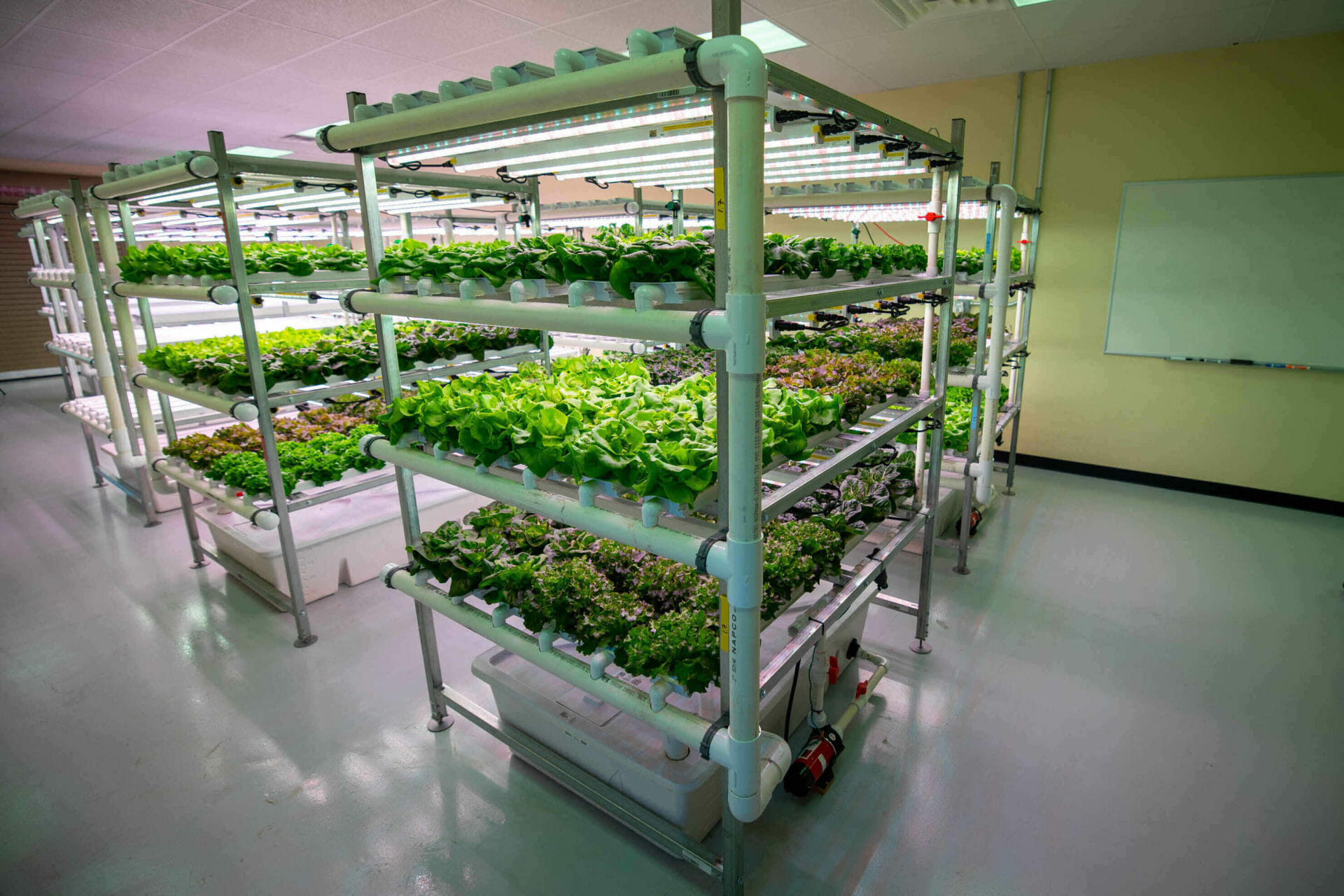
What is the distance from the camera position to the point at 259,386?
350cm

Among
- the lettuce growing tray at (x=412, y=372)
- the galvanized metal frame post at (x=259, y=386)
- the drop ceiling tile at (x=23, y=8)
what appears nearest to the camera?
the galvanized metal frame post at (x=259, y=386)

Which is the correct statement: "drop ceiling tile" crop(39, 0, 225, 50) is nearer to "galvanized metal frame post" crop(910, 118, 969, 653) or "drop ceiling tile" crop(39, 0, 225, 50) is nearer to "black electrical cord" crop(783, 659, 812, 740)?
"galvanized metal frame post" crop(910, 118, 969, 653)

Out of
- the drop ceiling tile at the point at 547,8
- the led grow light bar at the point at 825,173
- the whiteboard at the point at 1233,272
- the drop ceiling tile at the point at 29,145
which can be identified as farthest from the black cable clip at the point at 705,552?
the drop ceiling tile at the point at 29,145

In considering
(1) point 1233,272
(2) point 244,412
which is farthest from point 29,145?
(1) point 1233,272

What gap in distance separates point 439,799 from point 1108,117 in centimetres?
711

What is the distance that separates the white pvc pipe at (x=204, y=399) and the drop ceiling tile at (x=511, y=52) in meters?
→ 2.97

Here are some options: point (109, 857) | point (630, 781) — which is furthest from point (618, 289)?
point (109, 857)

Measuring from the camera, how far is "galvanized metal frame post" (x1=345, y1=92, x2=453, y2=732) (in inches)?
99.0

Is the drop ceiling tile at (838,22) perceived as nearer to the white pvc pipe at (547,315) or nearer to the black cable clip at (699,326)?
the white pvc pipe at (547,315)

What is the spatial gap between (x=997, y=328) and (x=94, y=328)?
21.4 feet

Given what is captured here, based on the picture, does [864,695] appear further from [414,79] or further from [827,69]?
[414,79]

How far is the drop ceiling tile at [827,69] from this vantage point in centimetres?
542

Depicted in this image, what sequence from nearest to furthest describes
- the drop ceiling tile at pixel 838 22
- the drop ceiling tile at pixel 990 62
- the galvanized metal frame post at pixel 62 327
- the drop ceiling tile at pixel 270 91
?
the drop ceiling tile at pixel 838 22
the drop ceiling tile at pixel 990 62
the drop ceiling tile at pixel 270 91
the galvanized metal frame post at pixel 62 327

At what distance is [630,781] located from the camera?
2418 millimetres
